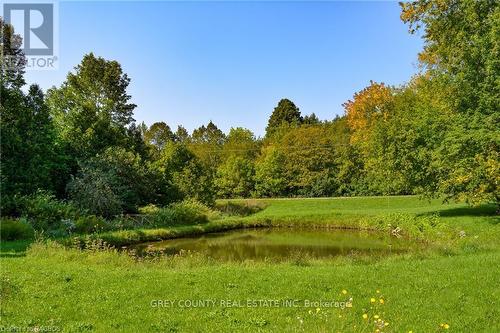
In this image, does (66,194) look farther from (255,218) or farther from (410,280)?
(410,280)

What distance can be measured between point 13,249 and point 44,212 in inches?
390

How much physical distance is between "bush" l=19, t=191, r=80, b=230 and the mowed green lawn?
10.9 metres

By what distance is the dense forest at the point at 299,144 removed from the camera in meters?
23.8

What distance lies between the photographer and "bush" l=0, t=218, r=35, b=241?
2205 cm

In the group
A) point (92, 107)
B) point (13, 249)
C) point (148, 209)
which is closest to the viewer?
point (13, 249)

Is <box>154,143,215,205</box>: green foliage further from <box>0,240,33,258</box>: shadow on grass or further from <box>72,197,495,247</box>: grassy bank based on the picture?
<box>0,240,33,258</box>: shadow on grass

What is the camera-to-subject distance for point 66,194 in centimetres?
3650

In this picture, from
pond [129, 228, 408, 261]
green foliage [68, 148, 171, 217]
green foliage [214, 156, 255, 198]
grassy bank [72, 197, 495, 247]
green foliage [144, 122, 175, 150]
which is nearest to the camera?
pond [129, 228, 408, 261]

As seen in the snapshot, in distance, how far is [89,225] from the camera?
92.6 feet

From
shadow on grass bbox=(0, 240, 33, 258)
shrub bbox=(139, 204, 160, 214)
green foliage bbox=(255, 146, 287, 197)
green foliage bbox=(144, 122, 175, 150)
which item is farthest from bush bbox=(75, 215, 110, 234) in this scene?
green foliage bbox=(144, 122, 175, 150)

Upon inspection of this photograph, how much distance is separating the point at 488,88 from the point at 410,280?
1621 centimetres

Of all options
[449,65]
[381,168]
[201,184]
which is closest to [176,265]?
[449,65]

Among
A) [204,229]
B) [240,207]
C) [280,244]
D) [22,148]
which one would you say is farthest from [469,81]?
[240,207]

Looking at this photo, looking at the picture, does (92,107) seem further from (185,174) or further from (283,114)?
(283,114)
